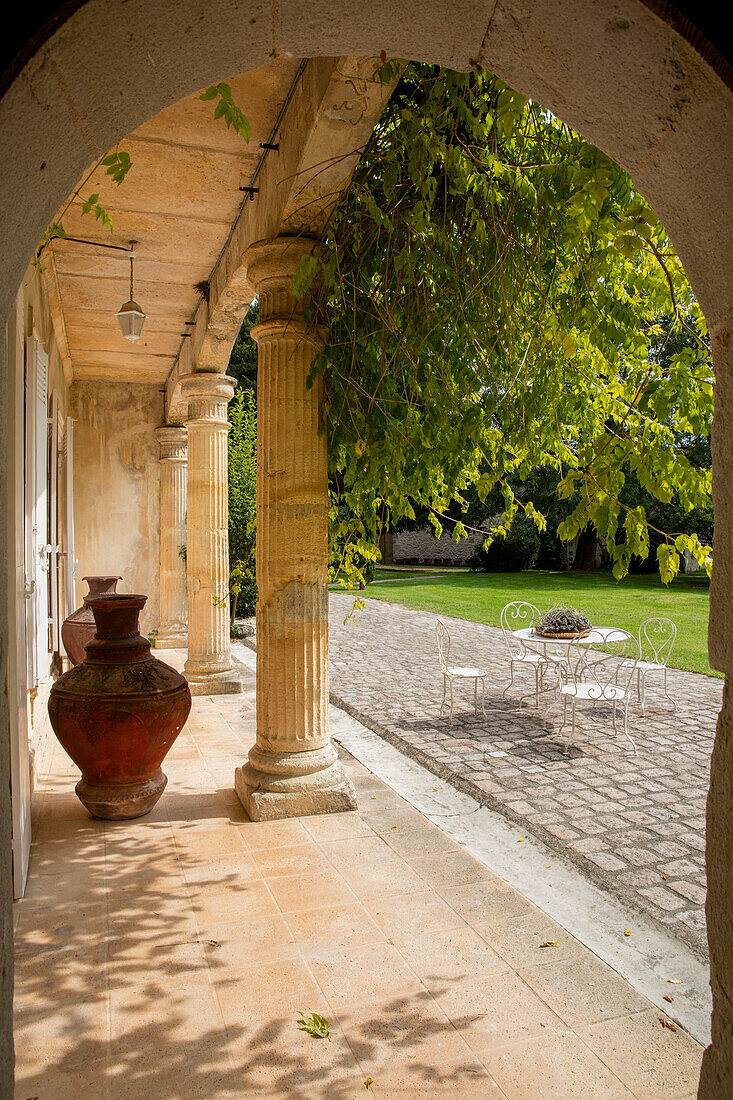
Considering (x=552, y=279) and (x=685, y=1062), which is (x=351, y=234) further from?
(x=685, y=1062)

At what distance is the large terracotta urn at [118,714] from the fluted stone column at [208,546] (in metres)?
3.55

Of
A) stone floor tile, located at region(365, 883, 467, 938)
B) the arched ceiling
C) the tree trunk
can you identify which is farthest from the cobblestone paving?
the tree trunk

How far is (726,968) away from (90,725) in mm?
3503

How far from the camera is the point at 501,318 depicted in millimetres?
3453

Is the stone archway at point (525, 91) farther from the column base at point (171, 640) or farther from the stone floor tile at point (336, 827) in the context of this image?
the column base at point (171, 640)

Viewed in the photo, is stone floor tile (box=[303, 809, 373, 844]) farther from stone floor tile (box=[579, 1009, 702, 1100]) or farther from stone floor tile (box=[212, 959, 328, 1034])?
stone floor tile (box=[579, 1009, 702, 1100])

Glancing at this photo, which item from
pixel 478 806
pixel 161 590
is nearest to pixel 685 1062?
pixel 478 806

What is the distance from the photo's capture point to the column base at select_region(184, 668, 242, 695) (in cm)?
804

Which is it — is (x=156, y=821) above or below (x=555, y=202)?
below

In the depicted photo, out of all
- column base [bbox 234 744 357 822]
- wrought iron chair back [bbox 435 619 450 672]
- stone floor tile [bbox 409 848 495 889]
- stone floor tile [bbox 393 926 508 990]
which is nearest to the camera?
stone floor tile [bbox 393 926 508 990]

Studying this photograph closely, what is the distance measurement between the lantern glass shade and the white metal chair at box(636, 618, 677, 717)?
517 centimetres

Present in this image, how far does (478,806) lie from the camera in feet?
15.9

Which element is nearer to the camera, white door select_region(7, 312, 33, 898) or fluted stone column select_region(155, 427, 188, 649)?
white door select_region(7, 312, 33, 898)

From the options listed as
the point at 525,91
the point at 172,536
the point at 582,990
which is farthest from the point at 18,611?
the point at 172,536
